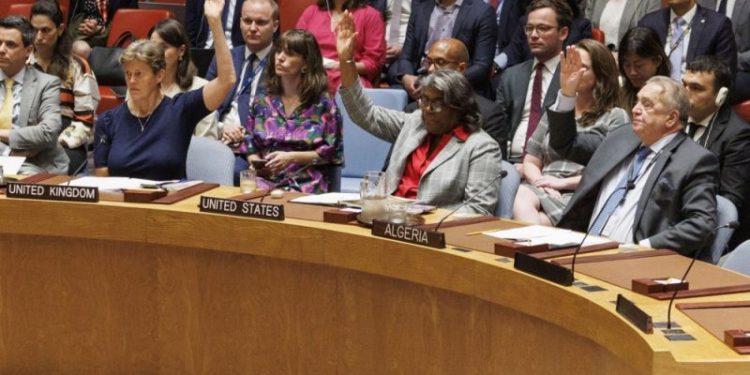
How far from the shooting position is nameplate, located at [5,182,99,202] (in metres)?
3.75

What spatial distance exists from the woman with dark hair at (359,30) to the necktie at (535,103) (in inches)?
43.4

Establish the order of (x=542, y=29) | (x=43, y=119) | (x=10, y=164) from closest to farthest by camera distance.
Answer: (x=10, y=164), (x=43, y=119), (x=542, y=29)


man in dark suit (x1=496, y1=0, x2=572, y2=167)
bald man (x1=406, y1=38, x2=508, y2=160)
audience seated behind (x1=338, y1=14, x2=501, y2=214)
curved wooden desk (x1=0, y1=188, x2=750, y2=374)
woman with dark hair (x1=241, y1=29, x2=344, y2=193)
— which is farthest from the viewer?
man in dark suit (x1=496, y1=0, x2=572, y2=167)

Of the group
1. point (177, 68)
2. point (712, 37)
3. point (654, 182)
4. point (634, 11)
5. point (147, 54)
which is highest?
point (634, 11)

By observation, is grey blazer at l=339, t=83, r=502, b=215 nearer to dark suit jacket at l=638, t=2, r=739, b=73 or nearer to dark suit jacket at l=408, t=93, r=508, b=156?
dark suit jacket at l=408, t=93, r=508, b=156

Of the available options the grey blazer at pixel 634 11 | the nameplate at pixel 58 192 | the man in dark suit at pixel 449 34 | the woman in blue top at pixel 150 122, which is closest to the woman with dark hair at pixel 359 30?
the man in dark suit at pixel 449 34

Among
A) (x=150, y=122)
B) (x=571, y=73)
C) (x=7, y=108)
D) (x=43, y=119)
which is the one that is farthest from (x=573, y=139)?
(x=7, y=108)

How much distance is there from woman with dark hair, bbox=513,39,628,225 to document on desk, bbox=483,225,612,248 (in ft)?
3.38

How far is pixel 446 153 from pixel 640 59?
3.87 ft

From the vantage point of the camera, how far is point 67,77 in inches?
224

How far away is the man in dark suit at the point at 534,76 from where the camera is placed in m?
5.30

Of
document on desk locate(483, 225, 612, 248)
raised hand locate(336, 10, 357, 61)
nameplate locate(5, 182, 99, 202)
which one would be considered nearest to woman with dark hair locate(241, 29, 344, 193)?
raised hand locate(336, 10, 357, 61)

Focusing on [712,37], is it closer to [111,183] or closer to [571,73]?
[571,73]

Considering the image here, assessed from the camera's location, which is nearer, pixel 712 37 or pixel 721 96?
pixel 721 96
